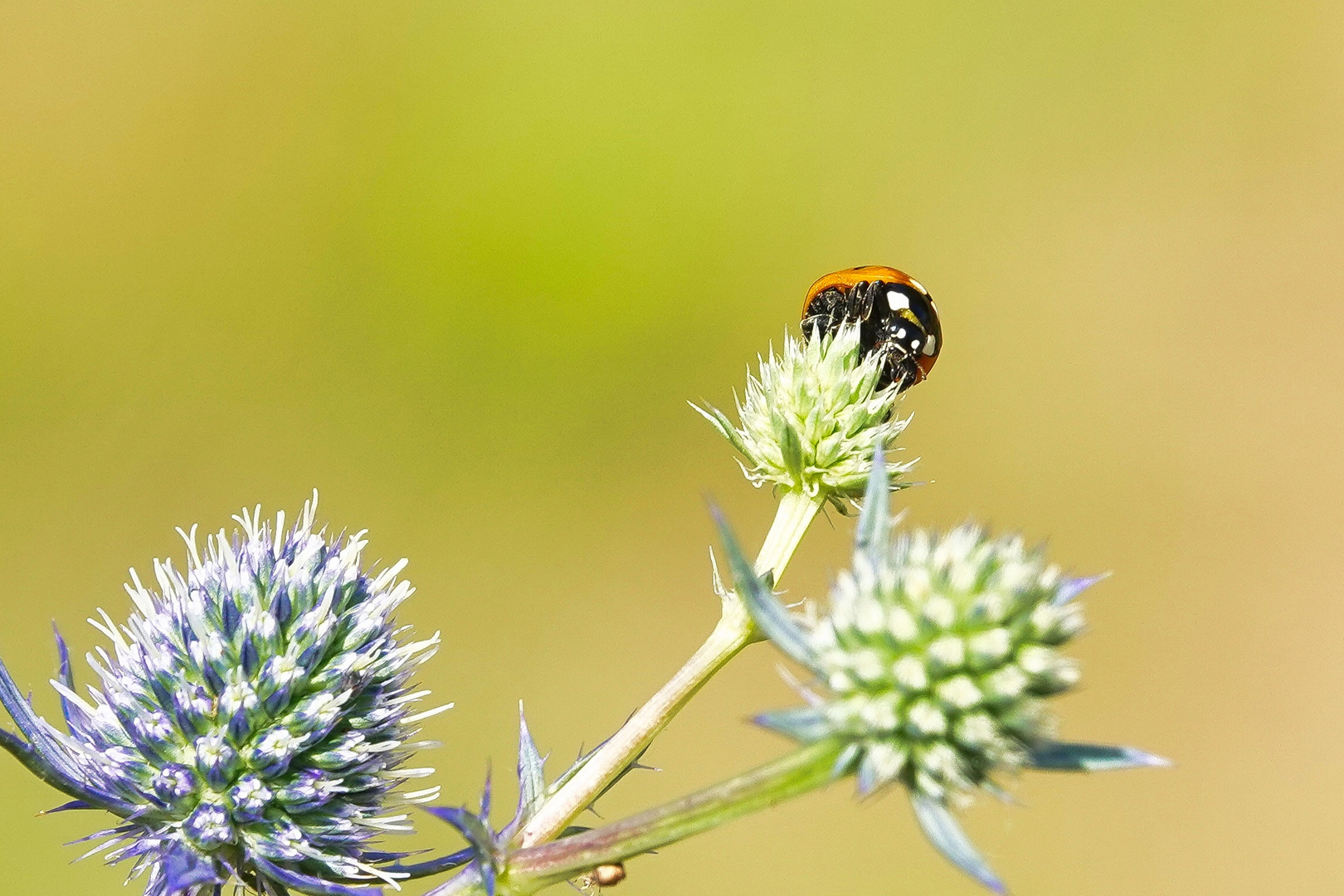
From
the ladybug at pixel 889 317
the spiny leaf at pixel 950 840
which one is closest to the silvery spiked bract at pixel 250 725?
the spiny leaf at pixel 950 840

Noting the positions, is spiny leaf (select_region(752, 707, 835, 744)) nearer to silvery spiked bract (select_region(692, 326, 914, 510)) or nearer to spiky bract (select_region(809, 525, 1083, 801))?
spiky bract (select_region(809, 525, 1083, 801))

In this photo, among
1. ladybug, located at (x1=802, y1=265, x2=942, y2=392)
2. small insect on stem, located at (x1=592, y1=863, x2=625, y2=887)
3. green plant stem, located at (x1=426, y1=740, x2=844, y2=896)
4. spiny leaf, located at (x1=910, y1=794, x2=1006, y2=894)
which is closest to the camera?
spiny leaf, located at (x1=910, y1=794, x2=1006, y2=894)

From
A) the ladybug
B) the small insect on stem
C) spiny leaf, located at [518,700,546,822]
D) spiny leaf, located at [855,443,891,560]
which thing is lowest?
the small insect on stem

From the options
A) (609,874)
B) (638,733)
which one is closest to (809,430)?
(638,733)

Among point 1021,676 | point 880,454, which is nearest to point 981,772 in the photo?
point 1021,676

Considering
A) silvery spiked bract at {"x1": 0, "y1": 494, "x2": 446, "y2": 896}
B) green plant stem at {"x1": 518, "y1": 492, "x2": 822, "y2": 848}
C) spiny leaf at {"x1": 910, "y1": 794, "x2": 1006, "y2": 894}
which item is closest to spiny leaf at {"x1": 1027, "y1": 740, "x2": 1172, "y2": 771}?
spiny leaf at {"x1": 910, "y1": 794, "x2": 1006, "y2": 894}

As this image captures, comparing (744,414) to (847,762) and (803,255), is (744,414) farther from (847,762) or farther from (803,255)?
(803,255)
